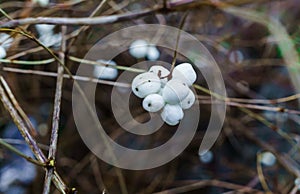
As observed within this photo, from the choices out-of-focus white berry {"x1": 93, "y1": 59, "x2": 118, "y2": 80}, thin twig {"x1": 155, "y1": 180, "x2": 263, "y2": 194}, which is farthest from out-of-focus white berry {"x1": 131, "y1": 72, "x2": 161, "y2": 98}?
thin twig {"x1": 155, "y1": 180, "x2": 263, "y2": 194}

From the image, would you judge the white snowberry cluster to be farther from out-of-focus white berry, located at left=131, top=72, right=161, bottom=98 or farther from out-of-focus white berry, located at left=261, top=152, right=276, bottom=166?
out-of-focus white berry, located at left=261, top=152, right=276, bottom=166

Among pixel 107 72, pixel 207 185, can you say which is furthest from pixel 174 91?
pixel 207 185

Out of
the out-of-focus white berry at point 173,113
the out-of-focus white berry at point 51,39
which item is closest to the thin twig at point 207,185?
the out-of-focus white berry at point 51,39

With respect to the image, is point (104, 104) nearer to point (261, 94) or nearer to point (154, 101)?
point (261, 94)

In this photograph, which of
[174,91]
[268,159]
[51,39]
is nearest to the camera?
[174,91]

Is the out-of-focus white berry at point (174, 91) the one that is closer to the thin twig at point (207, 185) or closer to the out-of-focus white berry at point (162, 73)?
the out-of-focus white berry at point (162, 73)

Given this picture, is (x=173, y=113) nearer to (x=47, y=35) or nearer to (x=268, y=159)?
(x=47, y=35)
